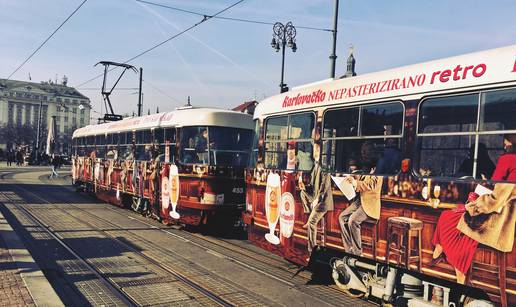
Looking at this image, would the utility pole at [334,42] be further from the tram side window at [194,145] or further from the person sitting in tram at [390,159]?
the person sitting in tram at [390,159]

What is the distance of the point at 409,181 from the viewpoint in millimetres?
5273

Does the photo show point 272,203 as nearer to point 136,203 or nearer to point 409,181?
point 409,181

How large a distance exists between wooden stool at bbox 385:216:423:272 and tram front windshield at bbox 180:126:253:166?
5876 millimetres

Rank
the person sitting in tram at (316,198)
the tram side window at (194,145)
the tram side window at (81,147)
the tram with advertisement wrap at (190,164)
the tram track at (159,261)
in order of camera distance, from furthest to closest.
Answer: the tram side window at (81,147)
the tram side window at (194,145)
the tram with advertisement wrap at (190,164)
the person sitting in tram at (316,198)
the tram track at (159,261)

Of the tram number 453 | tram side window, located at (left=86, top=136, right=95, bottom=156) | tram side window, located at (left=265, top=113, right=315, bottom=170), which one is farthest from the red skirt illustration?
tram side window, located at (left=86, top=136, right=95, bottom=156)

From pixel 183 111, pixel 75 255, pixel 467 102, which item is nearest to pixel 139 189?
pixel 183 111

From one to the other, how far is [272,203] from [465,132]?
3.98 metres

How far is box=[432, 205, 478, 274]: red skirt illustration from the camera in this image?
15.0 ft

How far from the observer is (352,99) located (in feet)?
20.7

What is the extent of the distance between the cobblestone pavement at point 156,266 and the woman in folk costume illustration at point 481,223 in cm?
191

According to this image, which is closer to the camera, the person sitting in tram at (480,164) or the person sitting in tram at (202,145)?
the person sitting in tram at (480,164)

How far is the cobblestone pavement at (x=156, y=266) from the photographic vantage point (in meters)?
6.39

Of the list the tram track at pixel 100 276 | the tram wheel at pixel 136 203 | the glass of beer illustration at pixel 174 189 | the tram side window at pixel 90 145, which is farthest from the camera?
the tram side window at pixel 90 145

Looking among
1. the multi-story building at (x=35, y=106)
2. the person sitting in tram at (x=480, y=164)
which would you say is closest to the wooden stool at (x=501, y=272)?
the person sitting in tram at (x=480, y=164)
